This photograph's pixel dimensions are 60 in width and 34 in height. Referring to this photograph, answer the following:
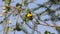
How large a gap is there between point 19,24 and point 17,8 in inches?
4.0

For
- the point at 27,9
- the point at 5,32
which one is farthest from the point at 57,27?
the point at 5,32

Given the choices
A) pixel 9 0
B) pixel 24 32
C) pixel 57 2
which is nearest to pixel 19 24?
pixel 24 32

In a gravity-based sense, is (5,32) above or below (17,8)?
below

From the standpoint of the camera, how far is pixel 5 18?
1.41 m

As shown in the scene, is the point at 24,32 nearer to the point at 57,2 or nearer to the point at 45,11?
the point at 45,11

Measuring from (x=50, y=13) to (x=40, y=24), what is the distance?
0.13m

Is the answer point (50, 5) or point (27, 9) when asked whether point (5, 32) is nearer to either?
point (27, 9)

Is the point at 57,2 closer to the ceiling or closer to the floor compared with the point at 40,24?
closer to the ceiling

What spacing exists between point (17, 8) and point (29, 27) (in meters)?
0.14

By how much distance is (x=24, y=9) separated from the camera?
144cm

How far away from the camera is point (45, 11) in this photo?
1.49 meters

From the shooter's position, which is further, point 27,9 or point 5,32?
point 27,9

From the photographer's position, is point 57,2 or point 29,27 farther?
point 57,2

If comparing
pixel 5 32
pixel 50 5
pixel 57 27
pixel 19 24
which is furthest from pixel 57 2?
pixel 5 32
